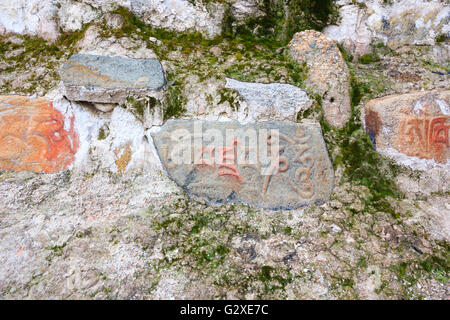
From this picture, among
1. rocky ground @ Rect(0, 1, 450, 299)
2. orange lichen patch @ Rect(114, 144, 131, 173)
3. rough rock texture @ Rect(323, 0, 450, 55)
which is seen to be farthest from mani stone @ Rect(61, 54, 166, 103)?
rough rock texture @ Rect(323, 0, 450, 55)

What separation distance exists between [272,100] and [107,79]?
1.72 metres

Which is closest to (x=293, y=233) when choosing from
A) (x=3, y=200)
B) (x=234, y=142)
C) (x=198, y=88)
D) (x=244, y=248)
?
(x=244, y=248)

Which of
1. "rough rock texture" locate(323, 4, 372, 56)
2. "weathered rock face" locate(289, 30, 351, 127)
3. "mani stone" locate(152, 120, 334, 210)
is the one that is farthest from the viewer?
"rough rock texture" locate(323, 4, 372, 56)

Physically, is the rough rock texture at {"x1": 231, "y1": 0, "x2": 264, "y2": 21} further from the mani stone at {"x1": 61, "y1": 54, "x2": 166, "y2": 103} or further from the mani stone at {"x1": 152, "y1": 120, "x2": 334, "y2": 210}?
the mani stone at {"x1": 152, "y1": 120, "x2": 334, "y2": 210}

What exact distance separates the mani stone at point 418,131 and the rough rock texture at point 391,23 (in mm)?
1160

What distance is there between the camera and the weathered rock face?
315 cm

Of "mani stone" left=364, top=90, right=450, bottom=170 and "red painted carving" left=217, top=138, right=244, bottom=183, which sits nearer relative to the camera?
"red painted carving" left=217, top=138, right=244, bottom=183

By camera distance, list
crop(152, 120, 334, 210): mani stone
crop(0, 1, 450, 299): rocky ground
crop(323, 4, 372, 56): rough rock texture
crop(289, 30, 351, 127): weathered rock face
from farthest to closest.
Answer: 1. crop(323, 4, 372, 56): rough rock texture
2. crop(289, 30, 351, 127): weathered rock face
3. crop(152, 120, 334, 210): mani stone
4. crop(0, 1, 450, 299): rocky ground

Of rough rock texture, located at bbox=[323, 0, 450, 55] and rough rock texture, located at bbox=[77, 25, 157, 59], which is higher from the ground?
rough rock texture, located at bbox=[323, 0, 450, 55]

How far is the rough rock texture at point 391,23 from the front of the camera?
3666mm

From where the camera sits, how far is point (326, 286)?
2.16 m

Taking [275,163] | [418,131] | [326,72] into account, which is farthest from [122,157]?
[418,131]

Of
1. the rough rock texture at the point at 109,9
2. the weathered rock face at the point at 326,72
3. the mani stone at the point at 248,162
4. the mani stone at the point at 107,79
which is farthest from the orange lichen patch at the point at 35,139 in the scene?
the weathered rock face at the point at 326,72

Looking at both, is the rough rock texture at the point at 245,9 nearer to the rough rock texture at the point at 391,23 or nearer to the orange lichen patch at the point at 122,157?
the rough rock texture at the point at 391,23
